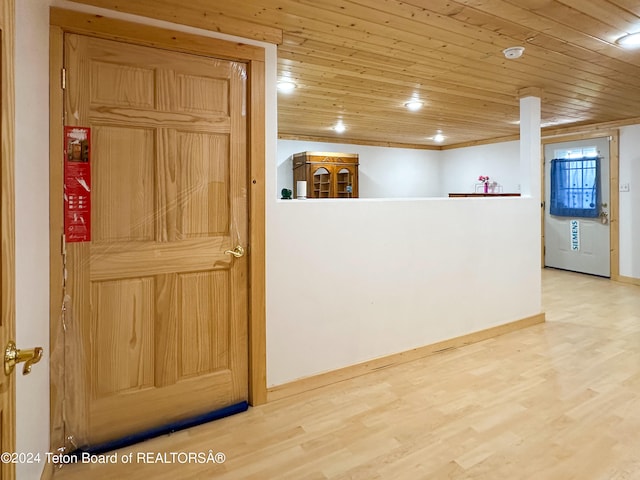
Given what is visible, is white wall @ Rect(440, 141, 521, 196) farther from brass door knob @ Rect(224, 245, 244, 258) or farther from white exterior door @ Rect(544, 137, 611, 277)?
brass door knob @ Rect(224, 245, 244, 258)

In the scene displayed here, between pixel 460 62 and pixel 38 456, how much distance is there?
346 cm

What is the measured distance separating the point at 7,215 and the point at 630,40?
345cm

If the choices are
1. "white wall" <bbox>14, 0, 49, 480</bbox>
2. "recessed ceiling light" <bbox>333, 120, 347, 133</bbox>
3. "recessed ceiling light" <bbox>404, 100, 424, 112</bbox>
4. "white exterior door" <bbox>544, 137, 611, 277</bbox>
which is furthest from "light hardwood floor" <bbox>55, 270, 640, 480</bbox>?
"recessed ceiling light" <bbox>333, 120, 347, 133</bbox>

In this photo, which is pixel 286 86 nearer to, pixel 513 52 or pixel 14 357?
pixel 513 52

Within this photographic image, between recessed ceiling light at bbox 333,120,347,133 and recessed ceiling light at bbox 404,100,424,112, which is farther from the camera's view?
recessed ceiling light at bbox 333,120,347,133

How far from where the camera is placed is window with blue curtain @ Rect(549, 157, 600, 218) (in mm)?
6078

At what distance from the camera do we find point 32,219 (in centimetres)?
157

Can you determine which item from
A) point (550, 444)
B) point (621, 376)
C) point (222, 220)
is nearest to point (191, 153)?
point (222, 220)

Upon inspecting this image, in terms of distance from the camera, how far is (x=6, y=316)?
0.88 meters

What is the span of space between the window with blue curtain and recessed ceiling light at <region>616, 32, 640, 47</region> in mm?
3804

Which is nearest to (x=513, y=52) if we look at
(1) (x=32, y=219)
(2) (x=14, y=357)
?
(1) (x=32, y=219)

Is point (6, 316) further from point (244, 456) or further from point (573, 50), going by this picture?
point (573, 50)

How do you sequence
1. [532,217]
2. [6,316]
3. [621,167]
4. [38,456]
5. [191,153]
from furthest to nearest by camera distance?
[621,167], [532,217], [191,153], [38,456], [6,316]

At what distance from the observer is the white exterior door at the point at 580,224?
6004mm
